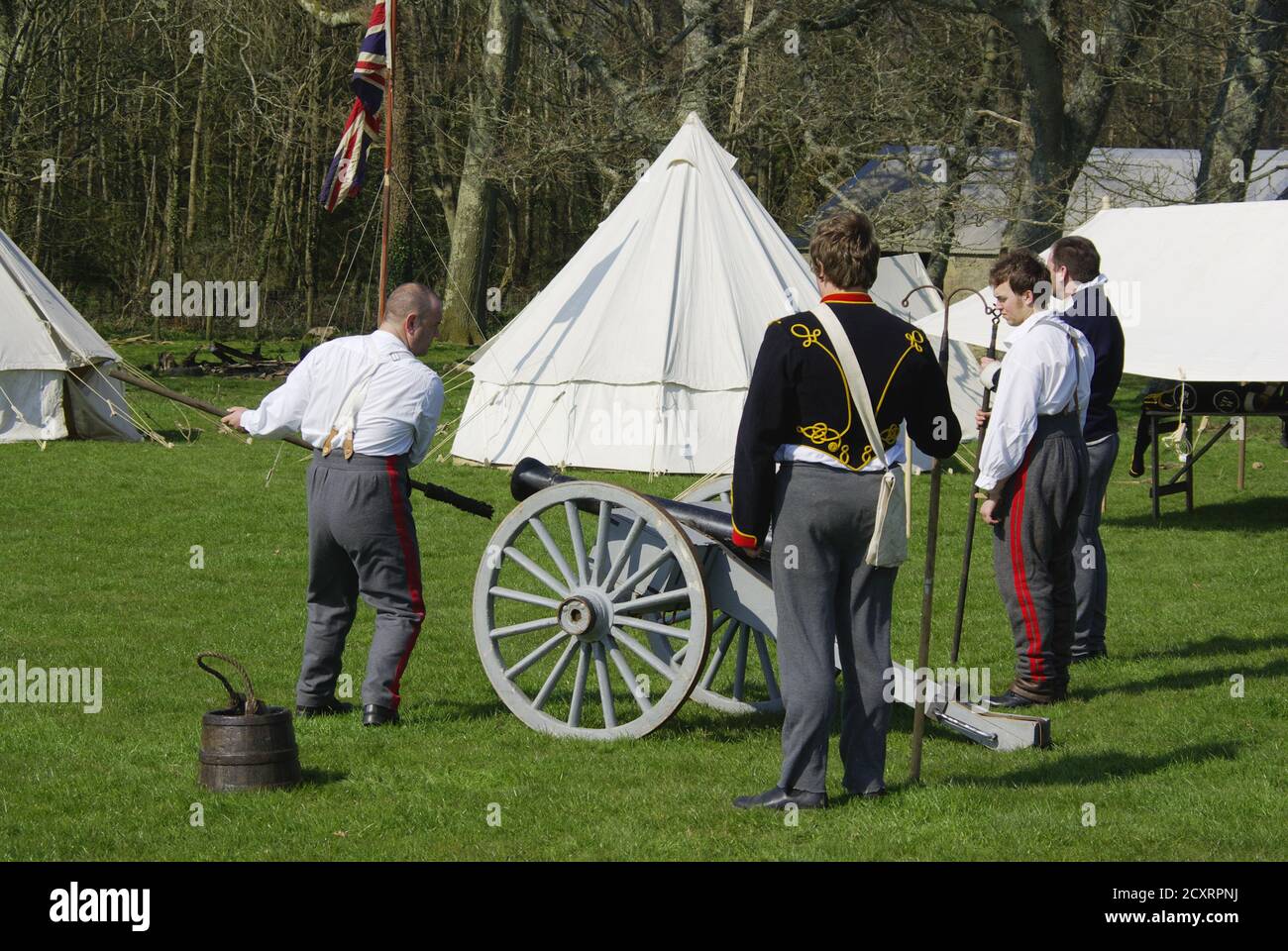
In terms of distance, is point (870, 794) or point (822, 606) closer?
point (822, 606)

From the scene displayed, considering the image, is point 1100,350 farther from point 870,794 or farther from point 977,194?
point 977,194

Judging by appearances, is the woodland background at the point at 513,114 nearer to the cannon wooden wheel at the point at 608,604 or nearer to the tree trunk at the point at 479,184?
the tree trunk at the point at 479,184

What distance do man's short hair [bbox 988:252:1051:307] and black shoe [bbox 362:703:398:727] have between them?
9.37ft

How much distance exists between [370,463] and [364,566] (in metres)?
0.38

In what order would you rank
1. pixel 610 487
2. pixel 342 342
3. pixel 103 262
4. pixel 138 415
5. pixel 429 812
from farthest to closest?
1. pixel 103 262
2. pixel 138 415
3. pixel 342 342
4. pixel 610 487
5. pixel 429 812

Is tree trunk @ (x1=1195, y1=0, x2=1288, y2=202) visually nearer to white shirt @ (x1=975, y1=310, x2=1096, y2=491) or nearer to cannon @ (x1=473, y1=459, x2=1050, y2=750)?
white shirt @ (x1=975, y1=310, x2=1096, y2=491)

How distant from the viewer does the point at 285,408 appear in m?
5.84

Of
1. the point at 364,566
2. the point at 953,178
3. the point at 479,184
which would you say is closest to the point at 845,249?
the point at 364,566

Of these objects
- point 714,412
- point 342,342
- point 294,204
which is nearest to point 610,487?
point 342,342

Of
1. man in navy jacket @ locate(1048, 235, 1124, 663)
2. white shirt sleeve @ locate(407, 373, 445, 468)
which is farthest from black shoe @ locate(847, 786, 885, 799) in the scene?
man in navy jacket @ locate(1048, 235, 1124, 663)

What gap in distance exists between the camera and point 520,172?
23875mm

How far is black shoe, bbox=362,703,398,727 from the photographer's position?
5.95 m

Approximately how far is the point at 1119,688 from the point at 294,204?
95.6 ft

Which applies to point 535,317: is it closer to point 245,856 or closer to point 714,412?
point 714,412
